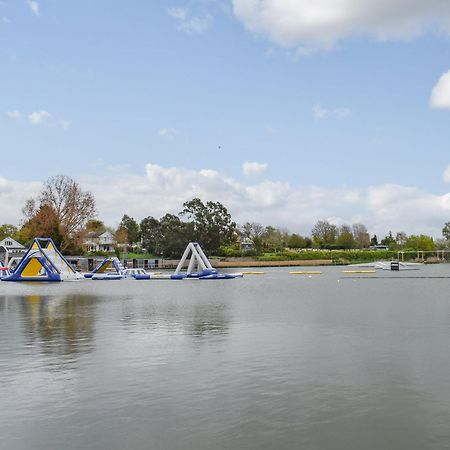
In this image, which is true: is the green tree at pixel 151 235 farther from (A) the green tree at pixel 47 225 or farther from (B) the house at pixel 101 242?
(A) the green tree at pixel 47 225

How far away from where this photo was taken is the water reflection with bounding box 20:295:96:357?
2078 centimetres

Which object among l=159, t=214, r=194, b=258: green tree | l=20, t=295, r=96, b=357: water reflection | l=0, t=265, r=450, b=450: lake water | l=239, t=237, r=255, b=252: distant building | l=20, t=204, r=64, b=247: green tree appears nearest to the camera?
l=0, t=265, r=450, b=450: lake water

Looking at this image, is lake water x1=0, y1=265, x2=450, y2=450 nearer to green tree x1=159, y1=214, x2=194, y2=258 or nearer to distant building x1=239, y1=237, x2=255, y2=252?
green tree x1=159, y1=214, x2=194, y2=258

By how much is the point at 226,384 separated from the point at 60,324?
15765mm

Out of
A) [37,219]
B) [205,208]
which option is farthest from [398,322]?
[205,208]

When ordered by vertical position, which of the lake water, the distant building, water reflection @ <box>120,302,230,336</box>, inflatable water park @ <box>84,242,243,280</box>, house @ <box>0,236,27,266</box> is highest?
the distant building

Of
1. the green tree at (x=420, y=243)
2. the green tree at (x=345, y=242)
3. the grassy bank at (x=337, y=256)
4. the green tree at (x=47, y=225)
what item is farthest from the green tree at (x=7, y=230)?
the green tree at (x=420, y=243)

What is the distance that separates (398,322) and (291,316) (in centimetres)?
607

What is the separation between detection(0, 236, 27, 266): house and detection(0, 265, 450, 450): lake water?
256 feet

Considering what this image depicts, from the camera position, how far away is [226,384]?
14.4m

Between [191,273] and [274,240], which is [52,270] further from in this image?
[274,240]

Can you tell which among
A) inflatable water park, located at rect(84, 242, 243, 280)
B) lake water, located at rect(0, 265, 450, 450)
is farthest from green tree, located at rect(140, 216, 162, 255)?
lake water, located at rect(0, 265, 450, 450)

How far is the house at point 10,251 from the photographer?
10175 centimetres

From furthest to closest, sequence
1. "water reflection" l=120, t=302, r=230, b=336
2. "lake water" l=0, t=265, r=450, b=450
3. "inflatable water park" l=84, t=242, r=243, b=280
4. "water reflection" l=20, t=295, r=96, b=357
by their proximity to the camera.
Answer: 1. "inflatable water park" l=84, t=242, r=243, b=280
2. "water reflection" l=120, t=302, r=230, b=336
3. "water reflection" l=20, t=295, r=96, b=357
4. "lake water" l=0, t=265, r=450, b=450
